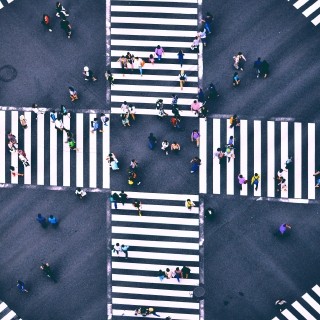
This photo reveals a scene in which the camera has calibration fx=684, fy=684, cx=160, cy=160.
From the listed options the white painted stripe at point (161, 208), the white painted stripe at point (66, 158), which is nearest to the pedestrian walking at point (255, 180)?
the white painted stripe at point (161, 208)

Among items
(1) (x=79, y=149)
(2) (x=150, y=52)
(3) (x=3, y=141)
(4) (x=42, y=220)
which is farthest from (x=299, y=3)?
(4) (x=42, y=220)

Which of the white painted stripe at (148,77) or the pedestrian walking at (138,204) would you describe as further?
the white painted stripe at (148,77)

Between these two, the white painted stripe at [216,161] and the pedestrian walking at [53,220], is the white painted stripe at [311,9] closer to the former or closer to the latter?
the white painted stripe at [216,161]

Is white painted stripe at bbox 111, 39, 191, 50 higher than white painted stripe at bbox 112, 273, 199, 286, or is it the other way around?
white painted stripe at bbox 111, 39, 191, 50

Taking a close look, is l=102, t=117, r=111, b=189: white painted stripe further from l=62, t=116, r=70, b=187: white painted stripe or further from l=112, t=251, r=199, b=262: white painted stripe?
l=112, t=251, r=199, b=262: white painted stripe

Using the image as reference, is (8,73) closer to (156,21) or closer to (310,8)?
(156,21)

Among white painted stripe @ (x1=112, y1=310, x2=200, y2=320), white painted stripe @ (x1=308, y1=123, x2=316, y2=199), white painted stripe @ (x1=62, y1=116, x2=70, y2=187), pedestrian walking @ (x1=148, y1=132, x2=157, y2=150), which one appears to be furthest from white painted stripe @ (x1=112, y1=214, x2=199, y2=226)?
white painted stripe @ (x1=308, y1=123, x2=316, y2=199)
